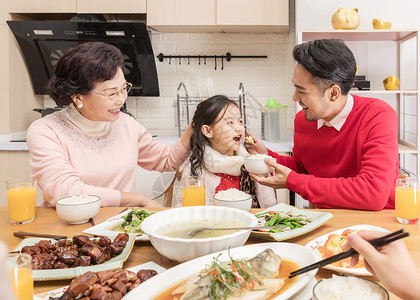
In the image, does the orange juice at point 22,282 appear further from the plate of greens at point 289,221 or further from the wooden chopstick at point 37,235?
the plate of greens at point 289,221

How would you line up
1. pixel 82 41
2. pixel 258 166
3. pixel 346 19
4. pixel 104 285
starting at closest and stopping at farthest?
1. pixel 104 285
2. pixel 258 166
3. pixel 346 19
4. pixel 82 41

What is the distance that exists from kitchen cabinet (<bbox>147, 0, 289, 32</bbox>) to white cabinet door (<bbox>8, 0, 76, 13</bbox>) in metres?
0.67

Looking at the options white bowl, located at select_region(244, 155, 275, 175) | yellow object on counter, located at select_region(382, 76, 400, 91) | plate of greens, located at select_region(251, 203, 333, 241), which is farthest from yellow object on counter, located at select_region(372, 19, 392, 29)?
plate of greens, located at select_region(251, 203, 333, 241)

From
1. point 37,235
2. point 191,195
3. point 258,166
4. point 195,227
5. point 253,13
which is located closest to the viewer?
point 195,227

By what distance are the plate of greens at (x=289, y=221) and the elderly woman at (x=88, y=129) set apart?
596 millimetres

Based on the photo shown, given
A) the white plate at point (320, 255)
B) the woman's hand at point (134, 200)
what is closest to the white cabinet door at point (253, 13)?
the woman's hand at point (134, 200)

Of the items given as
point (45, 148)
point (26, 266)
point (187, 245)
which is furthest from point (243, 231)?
point (45, 148)

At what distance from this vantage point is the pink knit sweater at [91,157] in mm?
1666

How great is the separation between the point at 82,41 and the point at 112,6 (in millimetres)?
386

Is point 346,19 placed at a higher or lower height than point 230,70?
higher

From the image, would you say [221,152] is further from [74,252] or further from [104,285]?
[104,285]

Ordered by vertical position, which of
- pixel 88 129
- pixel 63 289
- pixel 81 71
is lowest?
pixel 63 289

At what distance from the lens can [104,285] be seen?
82cm

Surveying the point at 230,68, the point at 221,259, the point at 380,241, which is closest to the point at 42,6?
the point at 230,68
